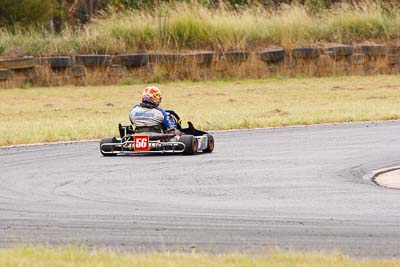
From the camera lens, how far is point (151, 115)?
15828mm

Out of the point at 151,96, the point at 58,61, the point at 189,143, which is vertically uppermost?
the point at 151,96

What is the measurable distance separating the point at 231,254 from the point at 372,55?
76.9 ft

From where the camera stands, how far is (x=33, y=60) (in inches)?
1107

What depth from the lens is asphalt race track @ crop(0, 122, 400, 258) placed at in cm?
888

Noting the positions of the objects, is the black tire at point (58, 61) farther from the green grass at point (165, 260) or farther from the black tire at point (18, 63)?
the green grass at point (165, 260)

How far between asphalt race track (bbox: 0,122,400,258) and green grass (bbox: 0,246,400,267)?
19.9 inches

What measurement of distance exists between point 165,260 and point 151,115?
8.30m

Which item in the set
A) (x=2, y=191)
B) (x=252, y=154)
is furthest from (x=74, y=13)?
(x=2, y=191)

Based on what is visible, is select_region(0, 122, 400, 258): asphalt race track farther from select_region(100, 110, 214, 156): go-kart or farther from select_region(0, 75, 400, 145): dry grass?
select_region(0, 75, 400, 145): dry grass

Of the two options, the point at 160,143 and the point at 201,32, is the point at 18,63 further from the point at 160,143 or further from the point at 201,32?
the point at 160,143

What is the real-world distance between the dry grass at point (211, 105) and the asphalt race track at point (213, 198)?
2.86 m

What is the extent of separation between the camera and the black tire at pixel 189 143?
15531 mm

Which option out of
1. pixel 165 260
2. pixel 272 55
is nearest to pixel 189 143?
pixel 165 260

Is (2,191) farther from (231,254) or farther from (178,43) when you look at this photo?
(178,43)
